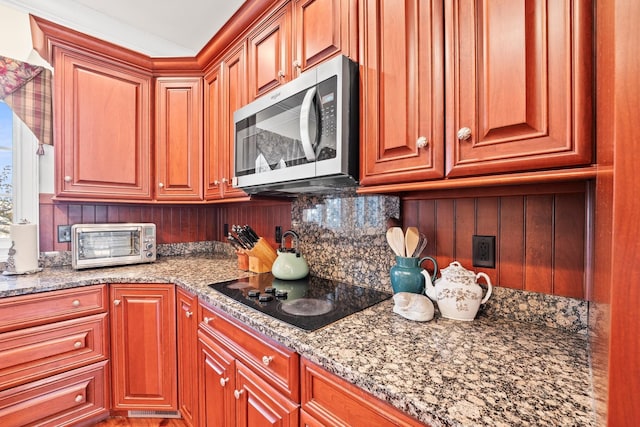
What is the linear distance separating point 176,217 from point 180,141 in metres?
0.69

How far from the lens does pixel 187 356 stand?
147 centimetres

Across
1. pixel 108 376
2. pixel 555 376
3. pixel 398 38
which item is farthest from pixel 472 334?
pixel 108 376

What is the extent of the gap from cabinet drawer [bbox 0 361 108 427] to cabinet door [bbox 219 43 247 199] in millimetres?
1227

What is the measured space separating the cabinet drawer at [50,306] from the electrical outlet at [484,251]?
6.16ft

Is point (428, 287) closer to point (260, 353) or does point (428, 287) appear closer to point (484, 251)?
point (484, 251)

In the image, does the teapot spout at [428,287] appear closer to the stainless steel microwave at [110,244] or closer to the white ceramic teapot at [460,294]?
the white ceramic teapot at [460,294]

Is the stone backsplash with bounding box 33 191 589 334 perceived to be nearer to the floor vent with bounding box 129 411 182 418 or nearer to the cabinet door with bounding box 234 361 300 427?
the cabinet door with bounding box 234 361 300 427

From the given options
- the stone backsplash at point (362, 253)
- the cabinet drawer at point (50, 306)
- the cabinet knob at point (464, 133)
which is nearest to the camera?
the cabinet knob at point (464, 133)

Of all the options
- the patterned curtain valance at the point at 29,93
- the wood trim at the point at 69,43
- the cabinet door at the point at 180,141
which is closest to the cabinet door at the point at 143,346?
the cabinet door at the point at 180,141

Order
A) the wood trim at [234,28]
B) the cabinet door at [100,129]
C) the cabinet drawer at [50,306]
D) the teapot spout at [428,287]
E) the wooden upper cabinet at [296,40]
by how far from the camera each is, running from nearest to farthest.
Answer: the teapot spout at [428,287]
the wooden upper cabinet at [296,40]
the cabinet drawer at [50,306]
the wood trim at [234,28]
the cabinet door at [100,129]

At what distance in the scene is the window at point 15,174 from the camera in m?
1.75

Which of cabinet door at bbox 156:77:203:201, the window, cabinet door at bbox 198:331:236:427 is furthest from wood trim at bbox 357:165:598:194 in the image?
the window

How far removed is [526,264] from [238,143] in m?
1.39

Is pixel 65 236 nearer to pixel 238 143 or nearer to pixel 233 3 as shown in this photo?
pixel 238 143
